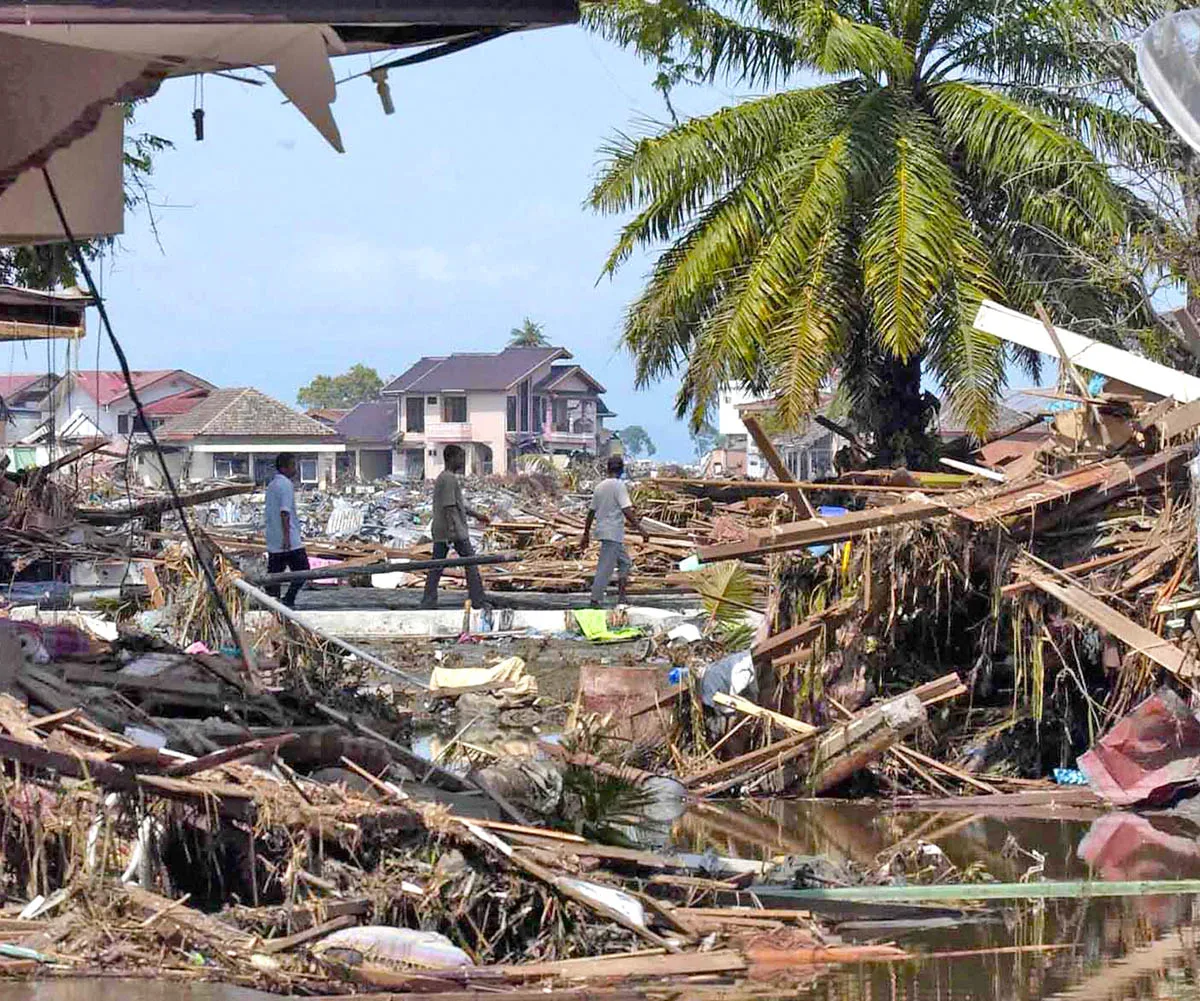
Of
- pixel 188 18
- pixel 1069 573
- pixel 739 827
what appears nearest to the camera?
pixel 188 18

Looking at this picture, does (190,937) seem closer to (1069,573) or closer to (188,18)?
(188,18)

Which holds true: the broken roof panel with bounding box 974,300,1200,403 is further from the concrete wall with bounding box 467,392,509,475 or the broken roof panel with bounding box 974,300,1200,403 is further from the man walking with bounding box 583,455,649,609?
the concrete wall with bounding box 467,392,509,475

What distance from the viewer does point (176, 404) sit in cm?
8462

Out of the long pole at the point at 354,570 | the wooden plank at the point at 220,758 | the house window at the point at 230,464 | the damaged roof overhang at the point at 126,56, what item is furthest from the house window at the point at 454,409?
the wooden plank at the point at 220,758

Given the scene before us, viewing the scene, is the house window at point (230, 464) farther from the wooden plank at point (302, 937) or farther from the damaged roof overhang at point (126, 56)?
the wooden plank at point (302, 937)

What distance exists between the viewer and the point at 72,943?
22.2 ft

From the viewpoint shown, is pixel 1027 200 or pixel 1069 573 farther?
pixel 1027 200

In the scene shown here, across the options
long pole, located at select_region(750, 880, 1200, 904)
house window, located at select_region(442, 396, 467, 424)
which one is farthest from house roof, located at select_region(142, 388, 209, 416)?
long pole, located at select_region(750, 880, 1200, 904)

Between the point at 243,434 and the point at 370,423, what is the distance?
1434cm

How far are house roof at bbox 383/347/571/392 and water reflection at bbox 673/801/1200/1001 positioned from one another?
75625mm

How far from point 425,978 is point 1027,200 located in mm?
16342

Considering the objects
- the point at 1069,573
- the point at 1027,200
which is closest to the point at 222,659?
the point at 1069,573

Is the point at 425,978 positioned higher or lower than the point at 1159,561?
lower

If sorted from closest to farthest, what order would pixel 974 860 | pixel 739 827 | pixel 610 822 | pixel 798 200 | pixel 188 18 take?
pixel 188 18
pixel 610 822
pixel 974 860
pixel 739 827
pixel 798 200
